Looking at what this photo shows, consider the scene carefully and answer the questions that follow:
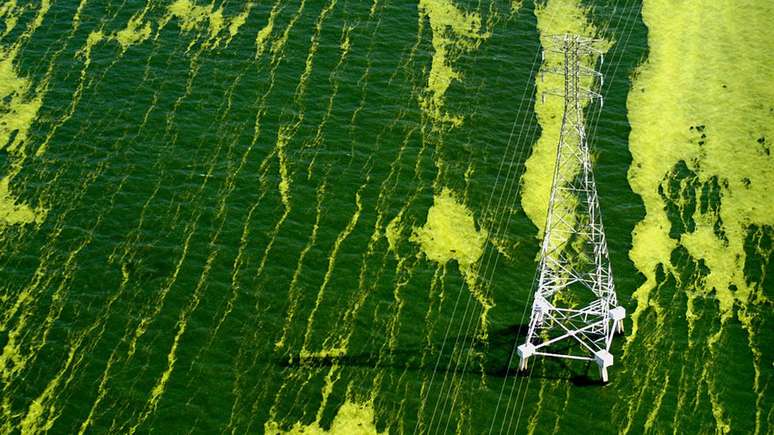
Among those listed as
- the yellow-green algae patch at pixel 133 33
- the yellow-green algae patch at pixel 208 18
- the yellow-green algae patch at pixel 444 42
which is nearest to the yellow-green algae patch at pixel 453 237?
the yellow-green algae patch at pixel 444 42

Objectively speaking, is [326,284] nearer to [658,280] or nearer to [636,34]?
[658,280]

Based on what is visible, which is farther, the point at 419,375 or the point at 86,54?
the point at 86,54

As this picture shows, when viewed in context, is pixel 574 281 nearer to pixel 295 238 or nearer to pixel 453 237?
pixel 453 237

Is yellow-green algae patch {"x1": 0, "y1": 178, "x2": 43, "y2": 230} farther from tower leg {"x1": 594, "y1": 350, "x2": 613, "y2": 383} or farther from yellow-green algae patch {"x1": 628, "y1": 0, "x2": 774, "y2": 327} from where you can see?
yellow-green algae patch {"x1": 628, "y1": 0, "x2": 774, "y2": 327}

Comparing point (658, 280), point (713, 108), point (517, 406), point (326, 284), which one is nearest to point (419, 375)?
point (517, 406)

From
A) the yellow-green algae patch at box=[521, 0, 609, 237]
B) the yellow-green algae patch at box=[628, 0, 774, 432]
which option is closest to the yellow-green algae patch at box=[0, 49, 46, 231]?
the yellow-green algae patch at box=[521, 0, 609, 237]
